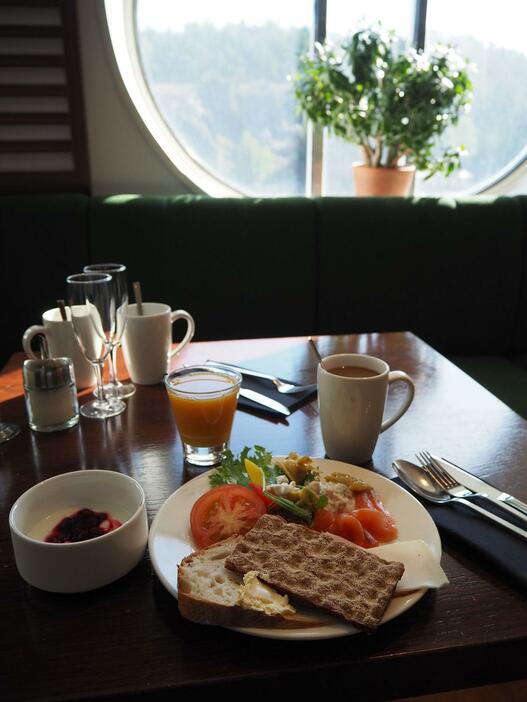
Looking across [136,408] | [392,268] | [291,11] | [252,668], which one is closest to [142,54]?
[291,11]

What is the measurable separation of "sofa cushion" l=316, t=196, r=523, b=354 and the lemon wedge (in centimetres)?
149

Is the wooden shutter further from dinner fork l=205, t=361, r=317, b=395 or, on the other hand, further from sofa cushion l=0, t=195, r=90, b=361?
dinner fork l=205, t=361, r=317, b=395

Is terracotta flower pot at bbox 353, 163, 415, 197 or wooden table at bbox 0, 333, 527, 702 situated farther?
terracotta flower pot at bbox 353, 163, 415, 197

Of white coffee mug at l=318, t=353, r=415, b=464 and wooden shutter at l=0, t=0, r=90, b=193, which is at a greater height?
wooden shutter at l=0, t=0, r=90, b=193

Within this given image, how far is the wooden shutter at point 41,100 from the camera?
2.17 m

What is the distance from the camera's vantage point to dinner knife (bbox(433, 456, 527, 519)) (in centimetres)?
72

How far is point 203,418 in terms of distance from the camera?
2.81 ft

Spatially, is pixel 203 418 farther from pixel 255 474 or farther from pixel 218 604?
pixel 218 604

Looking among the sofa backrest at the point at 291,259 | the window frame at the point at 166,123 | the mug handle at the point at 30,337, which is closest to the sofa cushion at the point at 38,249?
the sofa backrest at the point at 291,259

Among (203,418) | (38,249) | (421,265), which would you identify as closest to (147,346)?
(203,418)

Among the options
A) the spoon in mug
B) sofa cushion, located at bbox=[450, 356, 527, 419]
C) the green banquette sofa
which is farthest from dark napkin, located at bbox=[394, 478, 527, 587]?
the green banquette sofa

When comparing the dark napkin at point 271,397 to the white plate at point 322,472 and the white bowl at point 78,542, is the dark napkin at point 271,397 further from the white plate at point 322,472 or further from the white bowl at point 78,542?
the white bowl at point 78,542

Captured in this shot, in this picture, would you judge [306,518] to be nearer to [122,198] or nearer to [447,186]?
[122,198]

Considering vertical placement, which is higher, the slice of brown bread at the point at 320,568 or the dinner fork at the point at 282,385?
the slice of brown bread at the point at 320,568
